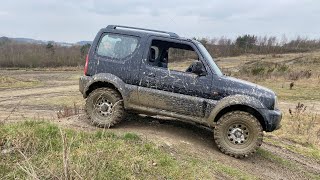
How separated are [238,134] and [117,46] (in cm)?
301

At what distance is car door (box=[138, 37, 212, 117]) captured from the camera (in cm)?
762

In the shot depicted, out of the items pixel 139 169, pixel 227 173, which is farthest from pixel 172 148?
pixel 139 169

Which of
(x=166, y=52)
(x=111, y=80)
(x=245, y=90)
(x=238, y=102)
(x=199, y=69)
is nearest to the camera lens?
(x=238, y=102)

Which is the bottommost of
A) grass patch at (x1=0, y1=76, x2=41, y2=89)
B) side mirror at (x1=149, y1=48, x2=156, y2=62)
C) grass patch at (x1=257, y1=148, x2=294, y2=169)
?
grass patch at (x1=0, y1=76, x2=41, y2=89)

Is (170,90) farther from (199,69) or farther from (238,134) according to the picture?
(238,134)

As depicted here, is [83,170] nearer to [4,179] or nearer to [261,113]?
[4,179]

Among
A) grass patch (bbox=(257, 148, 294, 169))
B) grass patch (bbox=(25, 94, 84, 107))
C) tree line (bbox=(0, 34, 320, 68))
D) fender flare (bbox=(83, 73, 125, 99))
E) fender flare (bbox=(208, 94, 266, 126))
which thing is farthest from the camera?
tree line (bbox=(0, 34, 320, 68))

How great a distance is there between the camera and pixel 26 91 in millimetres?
25266

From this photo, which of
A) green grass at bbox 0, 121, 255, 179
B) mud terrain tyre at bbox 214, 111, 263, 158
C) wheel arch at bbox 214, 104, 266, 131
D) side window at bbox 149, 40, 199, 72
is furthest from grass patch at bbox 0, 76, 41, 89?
mud terrain tyre at bbox 214, 111, 263, 158

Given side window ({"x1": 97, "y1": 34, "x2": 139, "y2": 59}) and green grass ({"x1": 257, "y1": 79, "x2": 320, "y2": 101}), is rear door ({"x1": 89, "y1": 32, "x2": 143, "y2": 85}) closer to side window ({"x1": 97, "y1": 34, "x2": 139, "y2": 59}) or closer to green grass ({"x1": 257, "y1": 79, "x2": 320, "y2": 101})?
side window ({"x1": 97, "y1": 34, "x2": 139, "y2": 59})

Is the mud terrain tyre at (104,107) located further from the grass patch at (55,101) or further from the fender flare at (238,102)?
the grass patch at (55,101)

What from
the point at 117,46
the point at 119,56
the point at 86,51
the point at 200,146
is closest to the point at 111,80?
the point at 119,56

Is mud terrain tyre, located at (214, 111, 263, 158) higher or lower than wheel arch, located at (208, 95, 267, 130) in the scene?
lower

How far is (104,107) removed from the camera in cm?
807
